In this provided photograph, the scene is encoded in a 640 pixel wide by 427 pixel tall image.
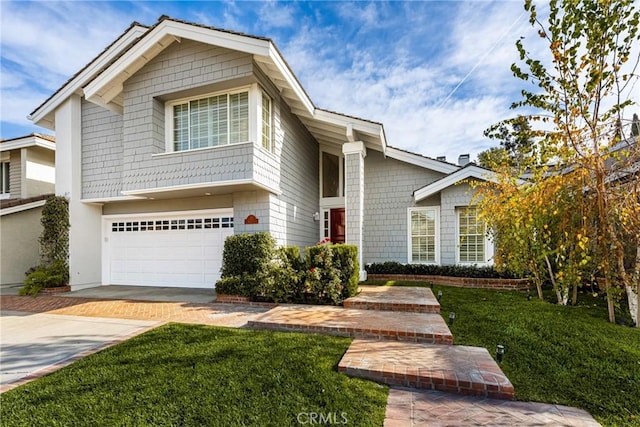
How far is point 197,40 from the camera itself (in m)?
7.79

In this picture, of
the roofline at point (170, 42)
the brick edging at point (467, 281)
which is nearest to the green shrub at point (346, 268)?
the brick edging at point (467, 281)

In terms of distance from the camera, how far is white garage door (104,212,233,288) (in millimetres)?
9617

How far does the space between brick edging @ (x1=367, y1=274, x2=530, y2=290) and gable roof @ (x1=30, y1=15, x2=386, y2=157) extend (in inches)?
178

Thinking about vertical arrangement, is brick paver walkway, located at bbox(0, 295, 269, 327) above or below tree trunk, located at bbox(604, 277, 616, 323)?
below

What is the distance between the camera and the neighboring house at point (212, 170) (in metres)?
8.12

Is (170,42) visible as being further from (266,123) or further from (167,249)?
(167,249)

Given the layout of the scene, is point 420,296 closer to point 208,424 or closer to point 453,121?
point 208,424

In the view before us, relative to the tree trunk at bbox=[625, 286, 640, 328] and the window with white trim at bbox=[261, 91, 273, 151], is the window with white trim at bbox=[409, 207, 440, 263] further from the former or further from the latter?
the window with white trim at bbox=[261, 91, 273, 151]

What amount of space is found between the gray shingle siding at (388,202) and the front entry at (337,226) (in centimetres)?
97

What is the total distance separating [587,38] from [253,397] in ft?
21.7

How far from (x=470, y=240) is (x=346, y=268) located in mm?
5391

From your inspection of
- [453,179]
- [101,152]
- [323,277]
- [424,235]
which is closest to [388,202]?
[424,235]

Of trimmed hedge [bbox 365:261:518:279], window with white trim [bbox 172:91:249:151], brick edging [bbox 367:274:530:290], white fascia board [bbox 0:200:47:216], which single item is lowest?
brick edging [bbox 367:274:530:290]

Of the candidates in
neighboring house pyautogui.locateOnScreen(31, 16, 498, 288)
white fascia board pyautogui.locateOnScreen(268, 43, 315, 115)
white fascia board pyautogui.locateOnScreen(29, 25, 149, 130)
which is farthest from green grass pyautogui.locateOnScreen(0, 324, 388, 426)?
white fascia board pyautogui.locateOnScreen(29, 25, 149, 130)
